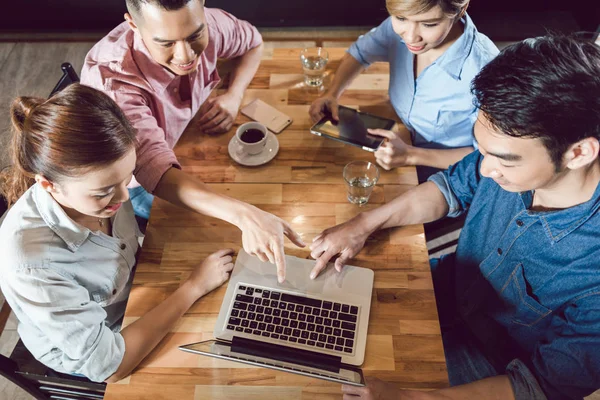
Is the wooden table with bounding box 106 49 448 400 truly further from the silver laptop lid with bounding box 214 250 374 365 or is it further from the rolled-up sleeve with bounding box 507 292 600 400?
the rolled-up sleeve with bounding box 507 292 600 400

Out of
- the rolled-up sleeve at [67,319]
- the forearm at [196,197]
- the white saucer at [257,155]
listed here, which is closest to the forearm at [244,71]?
the white saucer at [257,155]

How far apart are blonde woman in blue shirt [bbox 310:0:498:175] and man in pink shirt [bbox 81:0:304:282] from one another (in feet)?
1.43

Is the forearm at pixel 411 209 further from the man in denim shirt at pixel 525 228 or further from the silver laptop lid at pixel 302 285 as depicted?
the silver laptop lid at pixel 302 285

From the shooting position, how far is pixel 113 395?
118cm

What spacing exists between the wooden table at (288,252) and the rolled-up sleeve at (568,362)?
0.70 feet

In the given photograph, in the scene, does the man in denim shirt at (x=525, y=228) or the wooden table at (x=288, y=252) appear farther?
the wooden table at (x=288, y=252)

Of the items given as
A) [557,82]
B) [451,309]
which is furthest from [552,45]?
[451,309]

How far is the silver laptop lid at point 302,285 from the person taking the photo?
4.14ft

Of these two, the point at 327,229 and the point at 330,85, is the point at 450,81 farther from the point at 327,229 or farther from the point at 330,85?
the point at 327,229

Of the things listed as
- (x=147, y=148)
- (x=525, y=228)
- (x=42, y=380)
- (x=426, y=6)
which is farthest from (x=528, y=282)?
(x=42, y=380)

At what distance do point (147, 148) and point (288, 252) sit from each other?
548 millimetres

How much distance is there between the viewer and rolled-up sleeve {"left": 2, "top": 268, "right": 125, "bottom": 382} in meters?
1.11

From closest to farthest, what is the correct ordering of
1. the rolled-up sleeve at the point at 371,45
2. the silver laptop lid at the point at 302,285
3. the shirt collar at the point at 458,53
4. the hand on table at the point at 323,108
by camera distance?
the silver laptop lid at the point at 302,285, the shirt collar at the point at 458,53, the hand on table at the point at 323,108, the rolled-up sleeve at the point at 371,45

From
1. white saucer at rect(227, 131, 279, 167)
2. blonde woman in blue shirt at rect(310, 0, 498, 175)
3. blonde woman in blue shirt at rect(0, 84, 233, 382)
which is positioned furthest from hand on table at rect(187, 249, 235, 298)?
blonde woman in blue shirt at rect(310, 0, 498, 175)
